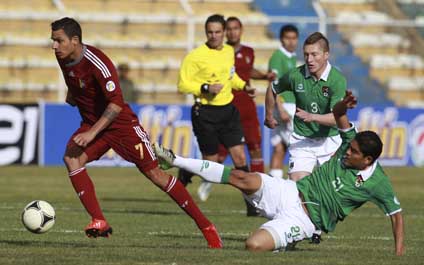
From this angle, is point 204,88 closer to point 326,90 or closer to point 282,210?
point 326,90

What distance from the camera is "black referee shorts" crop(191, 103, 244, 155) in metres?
15.7

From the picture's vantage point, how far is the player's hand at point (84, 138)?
10.9 metres

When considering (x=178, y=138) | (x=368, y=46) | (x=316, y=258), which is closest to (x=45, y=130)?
(x=178, y=138)

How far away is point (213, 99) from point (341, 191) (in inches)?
220

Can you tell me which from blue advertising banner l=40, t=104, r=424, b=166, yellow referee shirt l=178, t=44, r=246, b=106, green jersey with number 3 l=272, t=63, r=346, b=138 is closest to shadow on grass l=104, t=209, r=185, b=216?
yellow referee shirt l=178, t=44, r=246, b=106

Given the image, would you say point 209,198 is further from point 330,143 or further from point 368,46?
point 368,46

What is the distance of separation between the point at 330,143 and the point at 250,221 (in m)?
2.12

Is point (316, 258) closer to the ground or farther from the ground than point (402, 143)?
farther from the ground

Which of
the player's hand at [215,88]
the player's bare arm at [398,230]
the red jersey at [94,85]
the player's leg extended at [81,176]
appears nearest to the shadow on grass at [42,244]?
the player's leg extended at [81,176]

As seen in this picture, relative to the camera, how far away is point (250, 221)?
1447cm

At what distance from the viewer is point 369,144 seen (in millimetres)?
10055

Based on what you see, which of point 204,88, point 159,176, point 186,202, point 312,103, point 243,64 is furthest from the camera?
point 243,64

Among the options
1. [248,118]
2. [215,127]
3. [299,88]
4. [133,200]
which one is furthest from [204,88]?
[299,88]

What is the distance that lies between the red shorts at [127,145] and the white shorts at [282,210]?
123 cm
